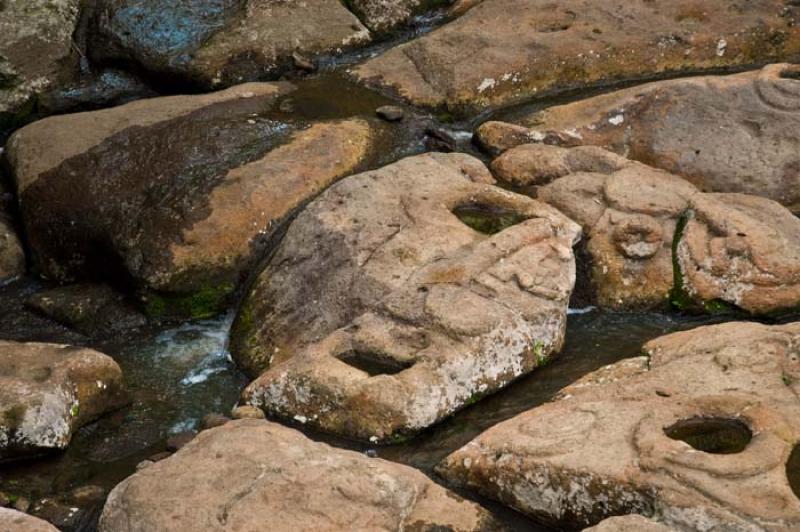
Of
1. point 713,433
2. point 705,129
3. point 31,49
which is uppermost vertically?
point 31,49

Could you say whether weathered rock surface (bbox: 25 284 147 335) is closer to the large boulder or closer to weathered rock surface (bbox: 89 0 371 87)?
the large boulder

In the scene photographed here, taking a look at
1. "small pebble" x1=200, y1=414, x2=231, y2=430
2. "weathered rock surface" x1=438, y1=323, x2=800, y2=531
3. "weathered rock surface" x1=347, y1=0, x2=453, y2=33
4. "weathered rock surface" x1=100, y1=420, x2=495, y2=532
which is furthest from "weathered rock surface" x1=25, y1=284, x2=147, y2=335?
"weathered rock surface" x1=347, y1=0, x2=453, y2=33

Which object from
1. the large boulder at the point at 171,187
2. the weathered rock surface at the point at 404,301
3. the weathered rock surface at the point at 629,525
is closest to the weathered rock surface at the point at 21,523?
the weathered rock surface at the point at 404,301

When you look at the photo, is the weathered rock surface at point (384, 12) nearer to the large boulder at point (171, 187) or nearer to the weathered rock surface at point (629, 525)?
the large boulder at point (171, 187)

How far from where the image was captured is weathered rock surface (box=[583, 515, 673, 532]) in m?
5.42

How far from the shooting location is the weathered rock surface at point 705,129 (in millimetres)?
9711

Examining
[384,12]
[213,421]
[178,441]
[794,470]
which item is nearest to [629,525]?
[794,470]

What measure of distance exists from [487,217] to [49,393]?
12.5ft

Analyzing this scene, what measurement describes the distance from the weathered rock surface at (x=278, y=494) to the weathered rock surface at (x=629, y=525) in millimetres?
884

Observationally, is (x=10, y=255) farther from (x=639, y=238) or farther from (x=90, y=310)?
(x=639, y=238)

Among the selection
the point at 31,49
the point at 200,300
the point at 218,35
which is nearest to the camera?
the point at 200,300

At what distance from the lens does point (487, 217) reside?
9125mm

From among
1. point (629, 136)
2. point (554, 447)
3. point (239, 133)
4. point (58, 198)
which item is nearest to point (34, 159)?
point (58, 198)

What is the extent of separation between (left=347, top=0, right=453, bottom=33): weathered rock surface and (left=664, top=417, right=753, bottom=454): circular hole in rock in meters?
8.38
